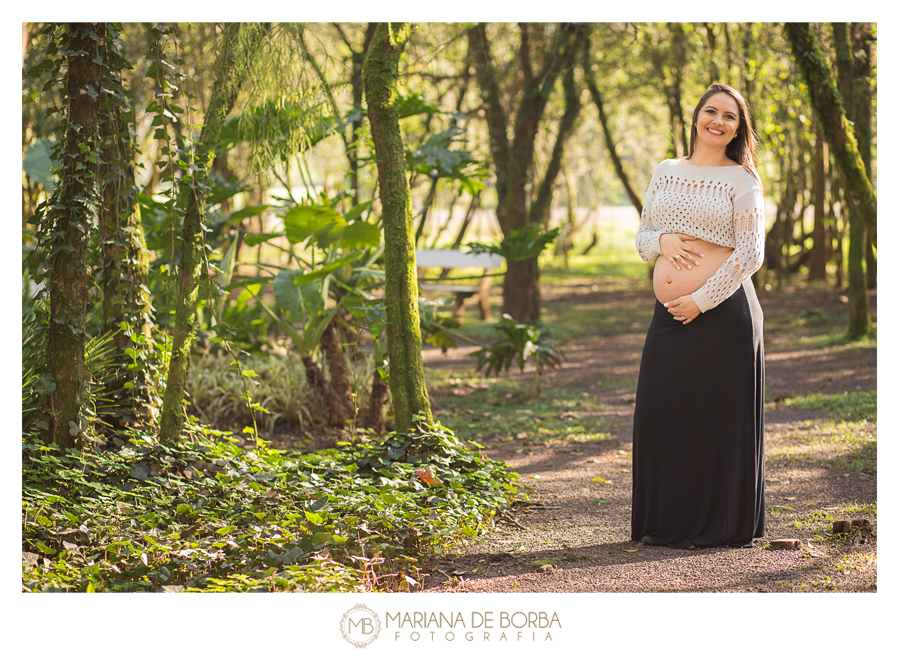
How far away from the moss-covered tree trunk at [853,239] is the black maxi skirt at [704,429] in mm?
5090

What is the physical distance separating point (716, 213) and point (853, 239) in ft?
19.5

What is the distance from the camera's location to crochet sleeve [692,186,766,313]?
108 inches

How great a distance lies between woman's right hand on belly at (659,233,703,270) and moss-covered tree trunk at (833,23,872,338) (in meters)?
5.09

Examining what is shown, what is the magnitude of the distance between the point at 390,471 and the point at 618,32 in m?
8.29

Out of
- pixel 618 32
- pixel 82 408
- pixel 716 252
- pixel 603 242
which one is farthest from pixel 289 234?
pixel 603 242

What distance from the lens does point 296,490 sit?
10.2 feet

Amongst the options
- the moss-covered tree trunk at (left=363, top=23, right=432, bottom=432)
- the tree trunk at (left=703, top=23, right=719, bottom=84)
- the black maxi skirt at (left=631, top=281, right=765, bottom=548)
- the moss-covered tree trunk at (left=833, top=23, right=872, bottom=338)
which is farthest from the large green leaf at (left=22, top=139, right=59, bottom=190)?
the tree trunk at (left=703, top=23, right=719, bottom=84)

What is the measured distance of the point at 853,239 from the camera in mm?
7801

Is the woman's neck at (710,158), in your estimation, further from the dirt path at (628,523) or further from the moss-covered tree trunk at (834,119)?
the moss-covered tree trunk at (834,119)

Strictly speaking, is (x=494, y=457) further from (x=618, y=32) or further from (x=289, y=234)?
(x=618, y=32)

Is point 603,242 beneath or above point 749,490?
above
